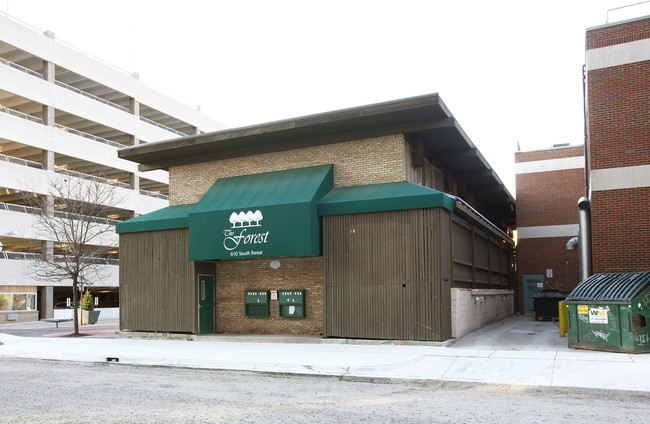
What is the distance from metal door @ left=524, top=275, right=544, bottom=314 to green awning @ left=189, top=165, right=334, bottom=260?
19.9 m

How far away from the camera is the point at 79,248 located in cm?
2588

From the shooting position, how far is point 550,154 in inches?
1363

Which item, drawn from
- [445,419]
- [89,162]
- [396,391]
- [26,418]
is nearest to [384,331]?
[396,391]

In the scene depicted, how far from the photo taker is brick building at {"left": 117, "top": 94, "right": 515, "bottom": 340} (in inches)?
659

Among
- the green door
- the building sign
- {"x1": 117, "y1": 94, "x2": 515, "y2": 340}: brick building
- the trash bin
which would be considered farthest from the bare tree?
the trash bin

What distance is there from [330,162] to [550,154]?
66.5 ft

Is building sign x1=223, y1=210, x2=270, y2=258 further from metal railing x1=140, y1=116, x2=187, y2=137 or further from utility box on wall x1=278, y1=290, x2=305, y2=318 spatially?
metal railing x1=140, y1=116, x2=187, y2=137

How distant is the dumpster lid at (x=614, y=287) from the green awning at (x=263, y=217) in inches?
296

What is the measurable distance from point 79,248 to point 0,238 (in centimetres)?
2095

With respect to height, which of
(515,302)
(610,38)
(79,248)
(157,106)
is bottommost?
(515,302)

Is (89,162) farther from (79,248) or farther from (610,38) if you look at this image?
(610,38)

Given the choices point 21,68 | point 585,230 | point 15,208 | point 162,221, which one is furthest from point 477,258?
point 21,68

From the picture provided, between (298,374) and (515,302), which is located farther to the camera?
(515,302)

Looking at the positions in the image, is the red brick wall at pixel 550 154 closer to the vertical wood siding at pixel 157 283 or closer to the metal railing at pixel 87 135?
the vertical wood siding at pixel 157 283
